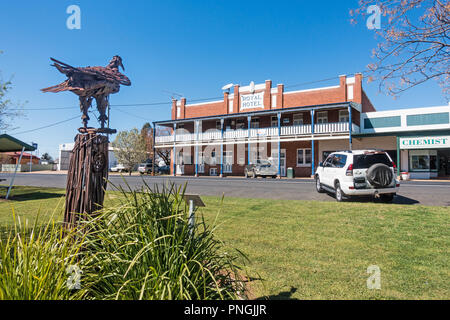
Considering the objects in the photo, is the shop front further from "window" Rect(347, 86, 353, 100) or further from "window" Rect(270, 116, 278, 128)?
"window" Rect(270, 116, 278, 128)

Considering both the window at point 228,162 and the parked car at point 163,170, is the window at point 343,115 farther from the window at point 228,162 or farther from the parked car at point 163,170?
the parked car at point 163,170

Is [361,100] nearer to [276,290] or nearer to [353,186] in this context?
[353,186]

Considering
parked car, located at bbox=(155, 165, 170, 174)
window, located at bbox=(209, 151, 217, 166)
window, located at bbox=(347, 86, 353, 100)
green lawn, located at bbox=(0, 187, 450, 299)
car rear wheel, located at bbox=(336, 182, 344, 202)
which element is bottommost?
green lawn, located at bbox=(0, 187, 450, 299)

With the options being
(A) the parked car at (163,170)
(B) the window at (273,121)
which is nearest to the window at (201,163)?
(A) the parked car at (163,170)

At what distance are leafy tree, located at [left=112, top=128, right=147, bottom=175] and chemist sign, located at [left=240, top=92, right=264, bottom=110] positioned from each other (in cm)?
2055

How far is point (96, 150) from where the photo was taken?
345 cm

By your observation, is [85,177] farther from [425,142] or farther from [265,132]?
[425,142]

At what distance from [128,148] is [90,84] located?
33937 mm

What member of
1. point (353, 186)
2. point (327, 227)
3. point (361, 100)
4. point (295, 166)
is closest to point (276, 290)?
point (327, 227)

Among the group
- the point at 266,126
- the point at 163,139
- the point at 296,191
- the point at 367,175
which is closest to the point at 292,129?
the point at 266,126

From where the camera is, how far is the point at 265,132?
2830cm

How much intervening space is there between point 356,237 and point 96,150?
474 centimetres

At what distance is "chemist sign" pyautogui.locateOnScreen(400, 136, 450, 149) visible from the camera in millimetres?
21438

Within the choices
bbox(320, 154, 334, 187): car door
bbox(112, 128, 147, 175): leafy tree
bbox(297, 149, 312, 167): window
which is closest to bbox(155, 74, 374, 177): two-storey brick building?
bbox(297, 149, 312, 167): window
